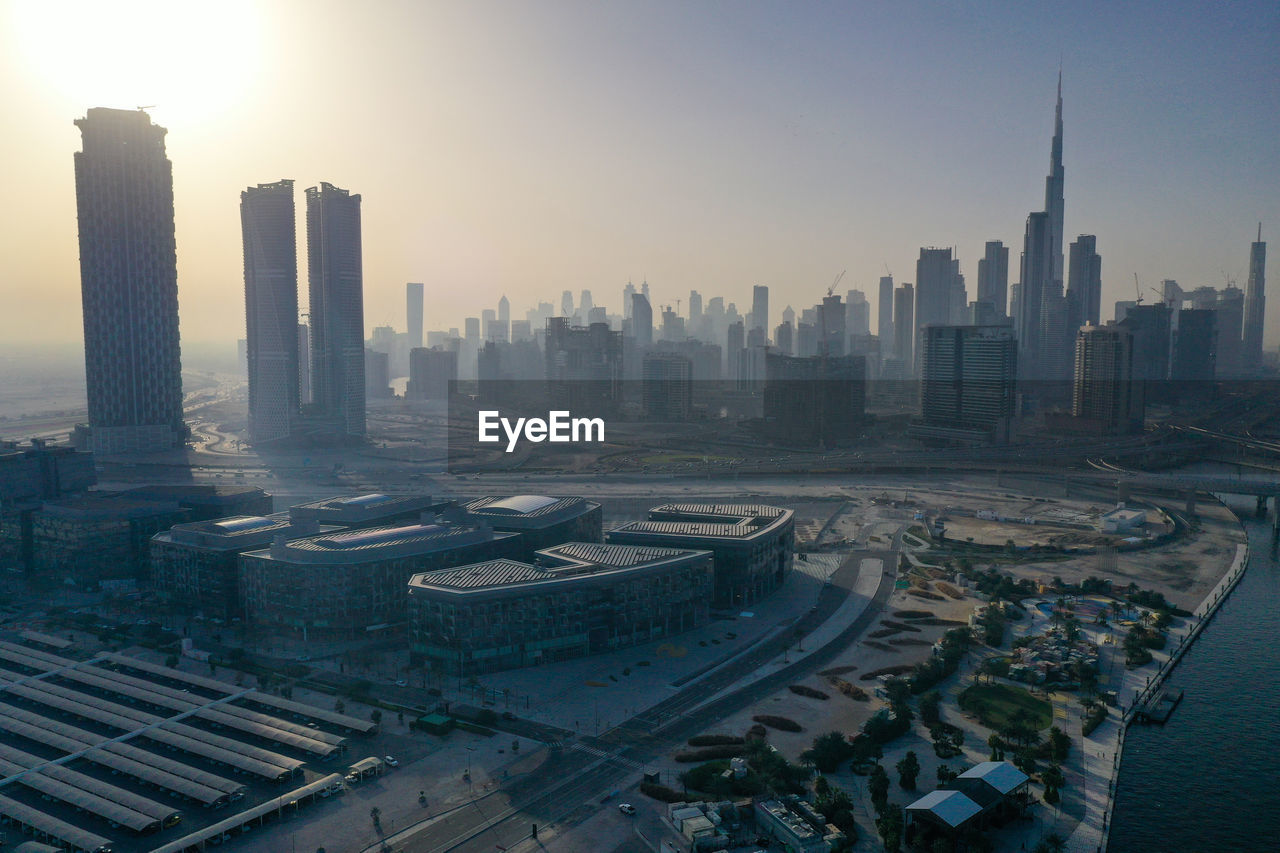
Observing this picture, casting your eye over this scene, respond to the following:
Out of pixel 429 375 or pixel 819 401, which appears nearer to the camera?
pixel 819 401

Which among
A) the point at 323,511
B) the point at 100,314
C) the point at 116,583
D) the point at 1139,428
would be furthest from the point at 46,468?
the point at 1139,428

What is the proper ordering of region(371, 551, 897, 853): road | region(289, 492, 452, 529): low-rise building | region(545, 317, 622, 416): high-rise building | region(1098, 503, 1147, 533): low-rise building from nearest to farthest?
region(371, 551, 897, 853): road < region(289, 492, 452, 529): low-rise building < region(1098, 503, 1147, 533): low-rise building < region(545, 317, 622, 416): high-rise building

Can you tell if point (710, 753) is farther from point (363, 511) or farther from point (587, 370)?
point (587, 370)

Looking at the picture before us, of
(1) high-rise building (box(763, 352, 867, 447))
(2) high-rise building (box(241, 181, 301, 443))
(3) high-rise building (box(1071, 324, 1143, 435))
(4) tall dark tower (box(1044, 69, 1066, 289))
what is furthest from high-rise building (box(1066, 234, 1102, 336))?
(2) high-rise building (box(241, 181, 301, 443))

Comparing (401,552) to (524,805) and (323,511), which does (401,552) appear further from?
(524,805)

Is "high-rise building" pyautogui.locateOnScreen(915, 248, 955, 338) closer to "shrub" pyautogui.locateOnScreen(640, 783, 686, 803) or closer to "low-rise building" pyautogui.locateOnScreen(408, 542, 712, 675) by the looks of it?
"low-rise building" pyautogui.locateOnScreen(408, 542, 712, 675)

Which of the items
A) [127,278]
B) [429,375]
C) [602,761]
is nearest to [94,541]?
[602,761]

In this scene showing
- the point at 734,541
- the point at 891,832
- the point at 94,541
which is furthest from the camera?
the point at 94,541
